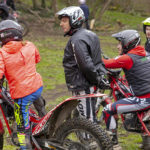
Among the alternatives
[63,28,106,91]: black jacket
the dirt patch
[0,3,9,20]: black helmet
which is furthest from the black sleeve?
[0,3,9,20]: black helmet

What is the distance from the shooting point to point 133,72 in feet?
15.0

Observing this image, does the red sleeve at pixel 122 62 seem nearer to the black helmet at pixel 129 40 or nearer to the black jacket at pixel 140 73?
the black jacket at pixel 140 73

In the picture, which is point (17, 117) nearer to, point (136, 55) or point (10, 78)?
point (10, 78)

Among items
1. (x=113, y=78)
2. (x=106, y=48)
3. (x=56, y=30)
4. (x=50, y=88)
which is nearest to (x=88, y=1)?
(x=56, y=30)

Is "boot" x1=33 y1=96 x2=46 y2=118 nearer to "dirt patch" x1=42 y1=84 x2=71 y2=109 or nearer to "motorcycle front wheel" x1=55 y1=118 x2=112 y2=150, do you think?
"motorcycle front wheel" x1=55 y1=118 x2=112 y2=150

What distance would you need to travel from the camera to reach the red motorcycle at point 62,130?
3.89 meters

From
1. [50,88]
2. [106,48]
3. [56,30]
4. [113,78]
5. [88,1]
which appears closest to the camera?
[113,78]

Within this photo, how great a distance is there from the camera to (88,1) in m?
22.4

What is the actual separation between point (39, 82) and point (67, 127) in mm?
671

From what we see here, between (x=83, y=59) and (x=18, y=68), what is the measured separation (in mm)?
803

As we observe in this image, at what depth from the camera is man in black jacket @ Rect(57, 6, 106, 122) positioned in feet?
14.0

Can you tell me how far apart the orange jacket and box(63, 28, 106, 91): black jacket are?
1.71 ft

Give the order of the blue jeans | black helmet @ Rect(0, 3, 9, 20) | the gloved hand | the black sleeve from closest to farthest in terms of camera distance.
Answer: the blue jeans < the black sleeve < the gloved hand < black helmet @ Rect(0, 3, 9, 20)

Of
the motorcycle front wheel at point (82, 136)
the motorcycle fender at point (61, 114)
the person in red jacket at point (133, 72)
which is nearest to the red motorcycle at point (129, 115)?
the person in red jacket at point (133, 72)
